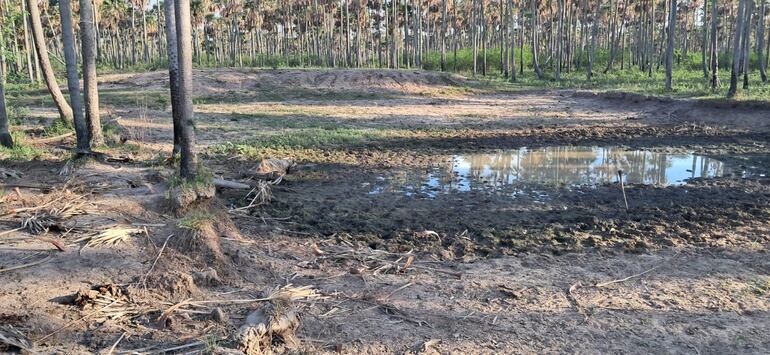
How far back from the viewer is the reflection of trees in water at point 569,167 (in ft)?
38.0

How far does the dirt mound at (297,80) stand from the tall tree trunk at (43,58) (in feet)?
46.2

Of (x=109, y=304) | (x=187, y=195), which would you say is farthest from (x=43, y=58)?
(x=109, y=304)

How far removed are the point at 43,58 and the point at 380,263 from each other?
458 inches

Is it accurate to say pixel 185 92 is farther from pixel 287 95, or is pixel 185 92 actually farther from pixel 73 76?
pixel 287 95

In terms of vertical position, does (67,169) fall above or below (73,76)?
below

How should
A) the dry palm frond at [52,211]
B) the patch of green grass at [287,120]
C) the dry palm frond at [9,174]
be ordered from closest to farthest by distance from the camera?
the dry palm frond at [52,211]
the dry palm frond at [9,174]
the patch of green grass at [287,120]

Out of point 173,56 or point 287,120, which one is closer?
point 173,56

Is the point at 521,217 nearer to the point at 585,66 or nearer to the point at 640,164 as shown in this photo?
the point at 640,164

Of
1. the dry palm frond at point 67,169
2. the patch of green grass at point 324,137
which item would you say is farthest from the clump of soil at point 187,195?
the patch of green grass at point 324,137

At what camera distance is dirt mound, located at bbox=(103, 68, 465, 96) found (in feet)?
98.7

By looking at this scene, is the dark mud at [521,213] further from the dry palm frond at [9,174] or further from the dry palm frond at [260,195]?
the dry palm frond at [9,174]

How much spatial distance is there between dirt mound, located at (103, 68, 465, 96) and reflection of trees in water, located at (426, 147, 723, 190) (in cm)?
1711

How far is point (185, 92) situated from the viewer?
7.86m

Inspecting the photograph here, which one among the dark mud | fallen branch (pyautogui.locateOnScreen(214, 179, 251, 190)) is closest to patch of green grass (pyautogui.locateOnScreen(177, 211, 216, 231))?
the dark mud
